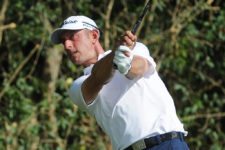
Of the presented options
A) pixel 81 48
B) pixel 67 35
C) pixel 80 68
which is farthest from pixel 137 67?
pixel 80 68

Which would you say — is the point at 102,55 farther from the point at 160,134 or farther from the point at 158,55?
the point at 158,55

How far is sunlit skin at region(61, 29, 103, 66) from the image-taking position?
448 cm

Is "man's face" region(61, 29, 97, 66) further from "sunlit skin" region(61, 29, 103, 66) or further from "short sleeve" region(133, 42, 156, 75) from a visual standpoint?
"short sleeve" region(133, 42, 156, 75)

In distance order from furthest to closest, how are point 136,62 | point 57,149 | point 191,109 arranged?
point 191,109, point 57,149, point 136,62

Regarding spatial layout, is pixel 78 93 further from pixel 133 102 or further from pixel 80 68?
pixel 80 68

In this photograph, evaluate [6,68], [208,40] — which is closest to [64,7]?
[6,68]

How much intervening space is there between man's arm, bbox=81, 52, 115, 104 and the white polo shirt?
0.19 ft

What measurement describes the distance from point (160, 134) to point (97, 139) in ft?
13.5

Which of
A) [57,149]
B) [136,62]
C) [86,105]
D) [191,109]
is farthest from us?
[191,109]

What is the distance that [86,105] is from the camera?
14.8ft

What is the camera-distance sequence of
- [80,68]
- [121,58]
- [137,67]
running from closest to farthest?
[121,58] → [137,67] → [80,68]

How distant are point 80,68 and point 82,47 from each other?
3.96m

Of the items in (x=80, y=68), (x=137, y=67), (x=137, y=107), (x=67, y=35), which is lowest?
(x=80, y=68)

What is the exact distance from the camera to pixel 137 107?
4.29 metres
